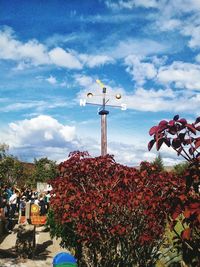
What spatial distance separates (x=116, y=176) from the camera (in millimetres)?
7852

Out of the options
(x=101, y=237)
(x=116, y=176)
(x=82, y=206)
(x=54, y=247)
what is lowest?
(x=54, y=247)

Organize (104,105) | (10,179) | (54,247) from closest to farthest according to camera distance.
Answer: (54,247), (104,105), (10,179)

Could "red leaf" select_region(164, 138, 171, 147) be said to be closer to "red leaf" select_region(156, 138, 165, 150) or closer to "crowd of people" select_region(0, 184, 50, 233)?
"red leaf" select_region(156, 138, 165, 150)

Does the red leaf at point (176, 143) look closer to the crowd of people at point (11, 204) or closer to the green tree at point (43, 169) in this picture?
the crowd of people at point (11, 204)

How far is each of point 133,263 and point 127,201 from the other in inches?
77.5

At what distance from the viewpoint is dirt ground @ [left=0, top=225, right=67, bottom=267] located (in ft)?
34.4

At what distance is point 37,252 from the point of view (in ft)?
40.5

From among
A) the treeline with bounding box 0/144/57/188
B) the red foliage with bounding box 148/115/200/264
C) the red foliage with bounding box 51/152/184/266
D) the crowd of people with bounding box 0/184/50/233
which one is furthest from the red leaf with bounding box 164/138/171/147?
the treeline with bounding box 0/144/57/188

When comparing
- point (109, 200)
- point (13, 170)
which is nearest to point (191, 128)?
point (109, 200)

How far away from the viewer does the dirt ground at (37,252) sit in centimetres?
1050

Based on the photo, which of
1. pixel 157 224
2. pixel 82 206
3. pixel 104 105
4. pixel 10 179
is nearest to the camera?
pixel 82 206

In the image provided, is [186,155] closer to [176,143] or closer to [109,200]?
[176,143]

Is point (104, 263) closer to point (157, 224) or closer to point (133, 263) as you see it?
point (133, 263)

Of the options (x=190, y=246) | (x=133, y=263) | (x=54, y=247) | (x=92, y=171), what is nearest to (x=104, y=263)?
A: (x=133, y=263)
